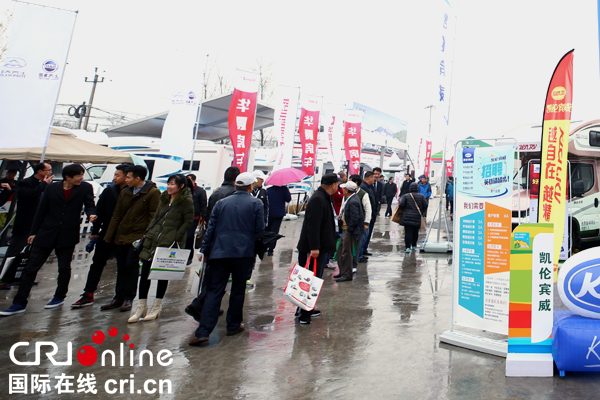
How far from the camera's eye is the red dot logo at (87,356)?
170 inches

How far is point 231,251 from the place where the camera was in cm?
473

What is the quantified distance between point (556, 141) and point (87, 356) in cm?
594

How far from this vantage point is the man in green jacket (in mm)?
5832

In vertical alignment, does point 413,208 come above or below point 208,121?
below

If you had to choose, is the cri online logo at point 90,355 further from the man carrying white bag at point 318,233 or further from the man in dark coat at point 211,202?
the man carrying white bag at point 318,233

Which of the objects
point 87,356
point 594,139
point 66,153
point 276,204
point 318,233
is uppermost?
point 594,139

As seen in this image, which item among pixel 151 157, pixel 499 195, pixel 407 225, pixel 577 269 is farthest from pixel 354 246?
pixel 151 157

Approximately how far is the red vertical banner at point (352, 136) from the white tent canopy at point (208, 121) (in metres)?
3.00

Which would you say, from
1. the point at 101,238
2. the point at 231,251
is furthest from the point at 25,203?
the point at 231,251

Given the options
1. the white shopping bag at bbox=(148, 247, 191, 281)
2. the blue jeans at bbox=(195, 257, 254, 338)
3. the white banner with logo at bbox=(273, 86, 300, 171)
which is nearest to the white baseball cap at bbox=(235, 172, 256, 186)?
the blue jeans at bbox=(195, 257, 254, 338)

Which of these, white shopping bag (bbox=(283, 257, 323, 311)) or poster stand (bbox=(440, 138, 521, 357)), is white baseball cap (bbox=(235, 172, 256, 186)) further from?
poster stand (bbox=(440, 138, 521, 357))

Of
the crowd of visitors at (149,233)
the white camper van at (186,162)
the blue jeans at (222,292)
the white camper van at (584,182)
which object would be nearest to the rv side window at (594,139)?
the white camper van at (584,182)

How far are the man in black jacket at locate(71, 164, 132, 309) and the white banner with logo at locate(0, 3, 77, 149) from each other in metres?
1.08

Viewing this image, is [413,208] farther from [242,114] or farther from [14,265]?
Result: [14,265]
